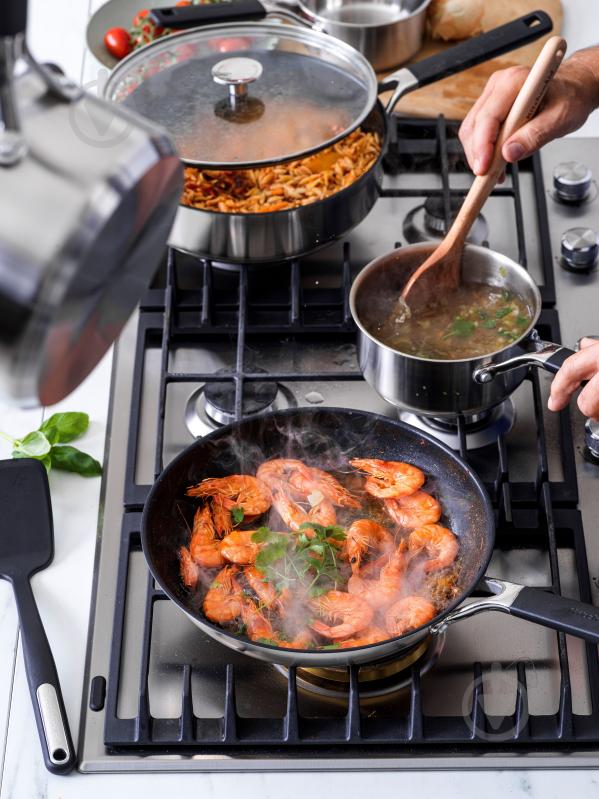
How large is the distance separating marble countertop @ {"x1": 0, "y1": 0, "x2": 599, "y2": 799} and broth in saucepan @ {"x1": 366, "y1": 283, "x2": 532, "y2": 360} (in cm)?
47

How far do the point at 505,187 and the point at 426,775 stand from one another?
3.66ft

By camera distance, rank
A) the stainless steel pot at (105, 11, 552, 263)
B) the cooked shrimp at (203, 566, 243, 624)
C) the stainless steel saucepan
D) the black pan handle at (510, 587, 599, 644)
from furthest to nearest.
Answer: the stainless steel saucepan < the stainless steel pot at (105, 11, 552, 263) < the cooked shrimp at (203, 566, 243, 624) < the black pan handle at (510, 587, 599, 644)

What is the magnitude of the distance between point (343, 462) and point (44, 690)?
50 centimetres

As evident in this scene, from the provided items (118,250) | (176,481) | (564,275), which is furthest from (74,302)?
(564,275)

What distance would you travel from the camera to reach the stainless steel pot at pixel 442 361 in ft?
4.78

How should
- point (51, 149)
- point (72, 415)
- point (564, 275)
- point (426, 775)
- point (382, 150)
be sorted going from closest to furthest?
point (51, 149), point (426, 775), point (72, 415), point (382, 150), point (564, 275)

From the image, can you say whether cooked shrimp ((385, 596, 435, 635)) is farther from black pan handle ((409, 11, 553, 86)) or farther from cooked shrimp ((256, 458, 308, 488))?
black pan handle ((409, 11, 553, 86))

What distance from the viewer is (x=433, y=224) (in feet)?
6.33

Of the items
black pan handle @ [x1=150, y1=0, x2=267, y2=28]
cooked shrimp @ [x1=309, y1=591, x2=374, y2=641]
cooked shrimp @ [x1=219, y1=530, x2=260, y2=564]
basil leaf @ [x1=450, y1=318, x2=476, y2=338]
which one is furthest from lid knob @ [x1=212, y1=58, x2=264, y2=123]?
cooked shrimp @ [x1=309, y1=591, x2=374, y2=641]

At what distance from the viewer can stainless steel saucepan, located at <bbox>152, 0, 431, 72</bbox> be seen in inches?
74.5

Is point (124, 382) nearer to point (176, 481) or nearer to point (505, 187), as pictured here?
point (176, 481)

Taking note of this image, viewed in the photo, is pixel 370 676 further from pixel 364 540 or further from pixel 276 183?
pixel 276 183

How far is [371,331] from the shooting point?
161cm

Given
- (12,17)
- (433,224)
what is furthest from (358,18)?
(12,17)
